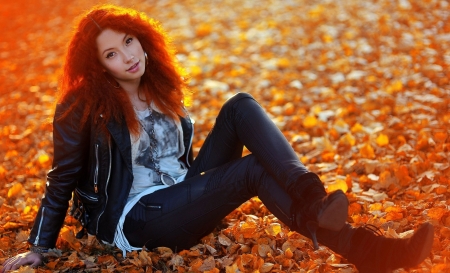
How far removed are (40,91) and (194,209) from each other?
3678mm

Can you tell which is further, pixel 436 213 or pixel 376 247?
pixel 436 213

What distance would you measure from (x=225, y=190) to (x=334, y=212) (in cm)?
61

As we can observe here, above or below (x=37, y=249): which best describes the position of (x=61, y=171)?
above

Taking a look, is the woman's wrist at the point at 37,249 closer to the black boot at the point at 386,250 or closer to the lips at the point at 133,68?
the lips at the point at 133,68

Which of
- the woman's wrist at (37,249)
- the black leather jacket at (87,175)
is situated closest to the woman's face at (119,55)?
the black leather jacket at (87,175)

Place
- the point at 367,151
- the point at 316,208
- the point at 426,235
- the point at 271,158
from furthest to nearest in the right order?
1. the point at 367,151
2. the point at 271,158
3. the point at 316,208
4. the point at 426,235

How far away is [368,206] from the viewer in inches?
117

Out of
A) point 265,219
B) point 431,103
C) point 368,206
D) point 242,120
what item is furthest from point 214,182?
point 431,103

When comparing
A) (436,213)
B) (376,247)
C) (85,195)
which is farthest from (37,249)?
(436,213)

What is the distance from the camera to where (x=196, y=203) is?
8.32 feet

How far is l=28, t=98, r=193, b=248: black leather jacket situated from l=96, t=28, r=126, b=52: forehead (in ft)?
1.05

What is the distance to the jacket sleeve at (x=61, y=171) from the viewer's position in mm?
2533

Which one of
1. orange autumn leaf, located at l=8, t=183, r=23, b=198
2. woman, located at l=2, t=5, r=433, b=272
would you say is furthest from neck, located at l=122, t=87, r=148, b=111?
orange autumn leaf, located at l=8, t=183, r=23, b=198

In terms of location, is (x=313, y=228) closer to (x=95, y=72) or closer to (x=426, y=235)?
(x=426, y=235)
